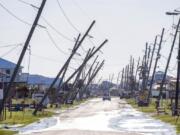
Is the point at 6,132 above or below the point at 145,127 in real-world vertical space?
below

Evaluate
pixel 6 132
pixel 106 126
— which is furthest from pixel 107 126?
pixel 6 132

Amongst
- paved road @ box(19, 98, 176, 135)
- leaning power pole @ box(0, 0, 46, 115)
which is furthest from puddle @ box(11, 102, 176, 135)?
leaning power pole @ box(0, 0, 46, 115)

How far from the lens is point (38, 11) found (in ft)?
132

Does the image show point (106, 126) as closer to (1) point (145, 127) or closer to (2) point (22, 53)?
(1) point (145, 127)

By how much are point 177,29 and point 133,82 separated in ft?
308

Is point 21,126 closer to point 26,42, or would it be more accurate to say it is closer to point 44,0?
point 26,42

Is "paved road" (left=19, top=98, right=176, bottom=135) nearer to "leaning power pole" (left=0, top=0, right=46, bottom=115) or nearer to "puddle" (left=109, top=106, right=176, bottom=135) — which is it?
"puddle" (left=109, top=106, right=176, bottom=135)

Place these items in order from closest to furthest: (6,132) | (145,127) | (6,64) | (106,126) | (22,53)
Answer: (6,132) → (22,53) → (145,127) → (106,126) → (6,64)

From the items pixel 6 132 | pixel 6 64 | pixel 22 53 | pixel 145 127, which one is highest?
pixel 6 64

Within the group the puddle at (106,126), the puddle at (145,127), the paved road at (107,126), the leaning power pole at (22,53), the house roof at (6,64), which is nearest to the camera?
the paved road at (107,126)

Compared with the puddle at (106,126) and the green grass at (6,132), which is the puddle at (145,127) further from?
the green grass at (6,132)

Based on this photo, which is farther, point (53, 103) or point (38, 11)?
point (53, 103)

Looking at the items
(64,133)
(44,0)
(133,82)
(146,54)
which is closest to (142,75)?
(146,54)

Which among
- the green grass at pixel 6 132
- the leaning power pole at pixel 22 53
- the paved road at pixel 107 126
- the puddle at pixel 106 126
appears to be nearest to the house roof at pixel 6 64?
the paved road at pixel 107 126
